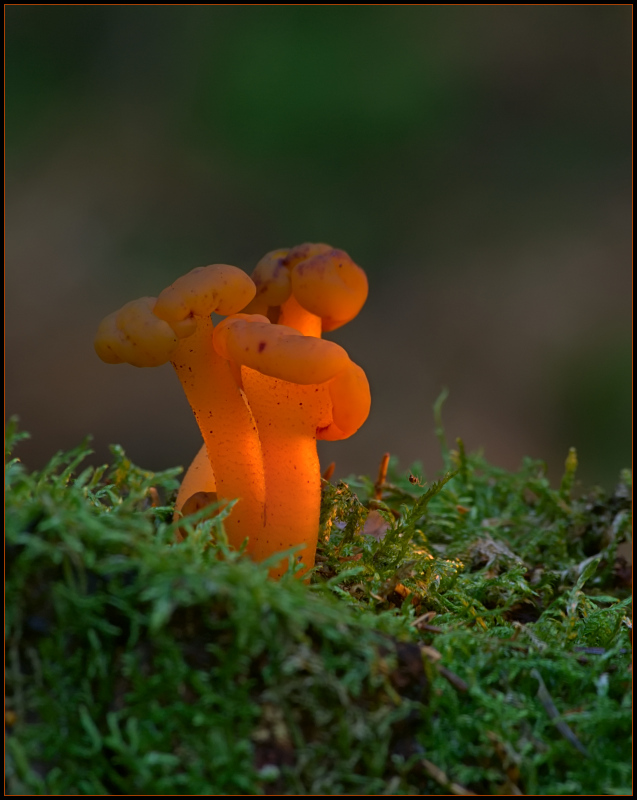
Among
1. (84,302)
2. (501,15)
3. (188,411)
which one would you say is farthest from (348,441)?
(501,15)

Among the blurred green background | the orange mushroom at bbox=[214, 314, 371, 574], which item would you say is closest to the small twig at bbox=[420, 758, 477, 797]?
the orange mushroom at bbox=[214, 314, 371, 574]

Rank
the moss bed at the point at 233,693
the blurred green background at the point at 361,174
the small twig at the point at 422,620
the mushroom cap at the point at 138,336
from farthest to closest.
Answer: the blurred green background at the point at 361,174
the mushroom cap at the point at 138,336
the small twig at the point at 422,620
the moss bed at the point at 233,693

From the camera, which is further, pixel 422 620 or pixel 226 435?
pixel 226 435

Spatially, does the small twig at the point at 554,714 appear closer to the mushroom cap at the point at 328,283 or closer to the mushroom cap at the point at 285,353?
the mushroom cap at the point at 285,353

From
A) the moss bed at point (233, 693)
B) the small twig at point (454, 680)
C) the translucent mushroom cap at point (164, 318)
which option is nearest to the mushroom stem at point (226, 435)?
the translucent mushroom cap at point (164, 318)

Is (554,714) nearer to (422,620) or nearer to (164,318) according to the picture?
(422,620)

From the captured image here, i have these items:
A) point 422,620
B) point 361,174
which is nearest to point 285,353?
point 422,620
